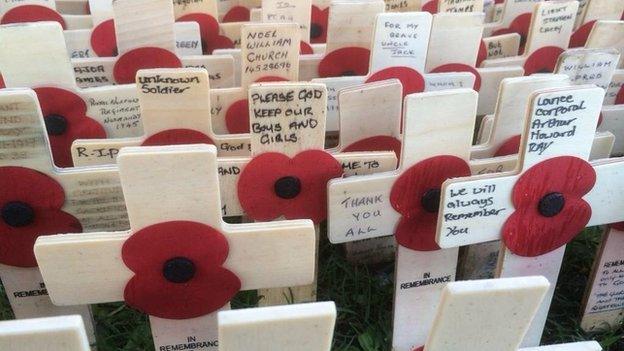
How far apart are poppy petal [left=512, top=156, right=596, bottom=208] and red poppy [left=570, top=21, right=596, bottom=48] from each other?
0.72 m

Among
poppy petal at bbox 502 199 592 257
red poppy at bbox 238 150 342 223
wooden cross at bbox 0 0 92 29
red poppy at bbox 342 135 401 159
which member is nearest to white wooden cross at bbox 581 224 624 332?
poppy petal at bbox 502 199 592 257

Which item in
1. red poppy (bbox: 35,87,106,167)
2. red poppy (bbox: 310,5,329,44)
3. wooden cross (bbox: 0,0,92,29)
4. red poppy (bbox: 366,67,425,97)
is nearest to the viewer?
red poppy (bbox: 35,87,106,167)

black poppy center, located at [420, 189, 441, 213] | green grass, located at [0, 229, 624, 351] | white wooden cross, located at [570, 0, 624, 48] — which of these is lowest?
green grass, located at [0, 229, 624, 351]

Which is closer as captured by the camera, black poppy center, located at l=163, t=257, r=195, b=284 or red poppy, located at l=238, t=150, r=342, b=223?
black poppy center, located at l=163, t=257, r=195, b=284

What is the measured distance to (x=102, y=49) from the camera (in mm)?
1320

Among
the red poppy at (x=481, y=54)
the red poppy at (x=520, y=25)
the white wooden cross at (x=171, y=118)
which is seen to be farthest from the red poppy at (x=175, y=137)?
the red poppy at (x=520, y=25)

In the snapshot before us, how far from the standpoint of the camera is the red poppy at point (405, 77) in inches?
44.8

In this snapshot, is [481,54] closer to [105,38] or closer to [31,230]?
[105,38]

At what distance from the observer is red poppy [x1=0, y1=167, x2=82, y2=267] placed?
830 millimetres

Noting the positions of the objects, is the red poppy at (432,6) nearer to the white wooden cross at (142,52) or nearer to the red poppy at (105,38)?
the white wooden cross at (142,52)

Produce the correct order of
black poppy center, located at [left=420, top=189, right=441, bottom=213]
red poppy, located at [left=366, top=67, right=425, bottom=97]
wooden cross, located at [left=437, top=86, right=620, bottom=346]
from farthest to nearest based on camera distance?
red poppy, located at [left=366, top=67, right=425, bottom=97]
black poppy center, located at [left=420, top=189, right=441, bottom=213]
wooden cross, located at [left=437, top=86, right=620, bottom=346]

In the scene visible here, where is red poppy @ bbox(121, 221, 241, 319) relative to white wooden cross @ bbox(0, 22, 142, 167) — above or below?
below

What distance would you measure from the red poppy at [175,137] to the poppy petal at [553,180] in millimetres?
482

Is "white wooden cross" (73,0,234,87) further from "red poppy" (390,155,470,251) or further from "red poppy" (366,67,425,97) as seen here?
"red poppy" (390,155,470,251)
